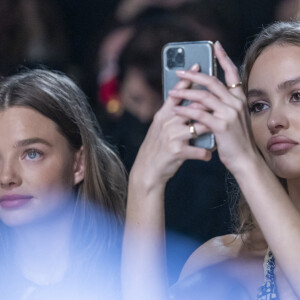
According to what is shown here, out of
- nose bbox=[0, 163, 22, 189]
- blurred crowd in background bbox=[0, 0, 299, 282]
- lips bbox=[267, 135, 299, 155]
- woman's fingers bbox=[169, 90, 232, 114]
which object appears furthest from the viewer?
blurred crowd in background bbox=[0, 0, 299, 282]

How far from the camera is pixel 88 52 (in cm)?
133

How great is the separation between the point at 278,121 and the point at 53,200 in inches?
13.9

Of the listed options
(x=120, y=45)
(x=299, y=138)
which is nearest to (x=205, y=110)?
(x=299, y=138)

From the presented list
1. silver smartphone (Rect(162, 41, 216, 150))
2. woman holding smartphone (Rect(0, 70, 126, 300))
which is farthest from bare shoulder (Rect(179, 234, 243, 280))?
silver smartphone (Rect(162, 41, 216, 150))

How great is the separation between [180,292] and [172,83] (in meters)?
0.35

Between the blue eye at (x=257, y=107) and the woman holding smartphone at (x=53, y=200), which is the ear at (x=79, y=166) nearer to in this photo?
the woman holding smartphone at (x=53, y=200)

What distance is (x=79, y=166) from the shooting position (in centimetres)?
111

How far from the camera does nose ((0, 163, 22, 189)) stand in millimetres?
1002

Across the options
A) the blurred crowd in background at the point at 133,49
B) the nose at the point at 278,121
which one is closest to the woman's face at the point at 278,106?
the nose at the point at 278,121

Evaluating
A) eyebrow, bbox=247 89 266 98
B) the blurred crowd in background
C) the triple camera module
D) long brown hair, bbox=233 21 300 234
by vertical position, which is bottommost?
the triple camera module

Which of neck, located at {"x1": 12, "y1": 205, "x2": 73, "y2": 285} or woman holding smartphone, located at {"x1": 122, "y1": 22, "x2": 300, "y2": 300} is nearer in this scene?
woman holding smartphone, located at {"x1": 122, "y1": 22, "x2": 300, "y2": 300}

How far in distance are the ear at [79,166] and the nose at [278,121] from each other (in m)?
0.34

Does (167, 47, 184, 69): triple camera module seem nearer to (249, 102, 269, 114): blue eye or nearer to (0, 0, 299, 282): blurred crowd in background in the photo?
(249, 102, 269, 114): blue eye

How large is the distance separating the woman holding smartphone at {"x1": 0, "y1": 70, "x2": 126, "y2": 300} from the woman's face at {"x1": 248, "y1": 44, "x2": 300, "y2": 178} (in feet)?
0.98
